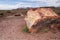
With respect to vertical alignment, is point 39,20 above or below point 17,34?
above

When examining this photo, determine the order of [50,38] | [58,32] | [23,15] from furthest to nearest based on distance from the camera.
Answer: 1. [23,15]
2. [58,32]
3. [50,38]

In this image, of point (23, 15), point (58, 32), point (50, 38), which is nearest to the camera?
point (50, 38)

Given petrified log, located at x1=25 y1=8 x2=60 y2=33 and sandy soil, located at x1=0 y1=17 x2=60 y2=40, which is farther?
petrified log, located at x1=25 y1=8 x2=60 y2=33

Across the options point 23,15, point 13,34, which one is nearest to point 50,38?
point 13,34

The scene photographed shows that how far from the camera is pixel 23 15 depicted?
288 cm

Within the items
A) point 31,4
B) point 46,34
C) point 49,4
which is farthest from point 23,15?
point 46,34

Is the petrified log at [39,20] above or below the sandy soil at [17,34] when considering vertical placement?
above

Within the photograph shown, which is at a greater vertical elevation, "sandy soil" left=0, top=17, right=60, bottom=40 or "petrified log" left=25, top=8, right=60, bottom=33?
"petrified log" left=25, top=8, right=60, bottom=33

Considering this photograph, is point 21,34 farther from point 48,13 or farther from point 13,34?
point 48,13

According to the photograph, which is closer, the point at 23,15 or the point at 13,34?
the point at 13,34

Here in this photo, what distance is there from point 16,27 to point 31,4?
511 millimetres

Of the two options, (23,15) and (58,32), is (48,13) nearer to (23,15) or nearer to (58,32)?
(58,32)

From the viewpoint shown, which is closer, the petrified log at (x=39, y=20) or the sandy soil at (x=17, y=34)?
the sandy soil at (x=17, y=34)

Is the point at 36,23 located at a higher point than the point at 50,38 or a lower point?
higher
